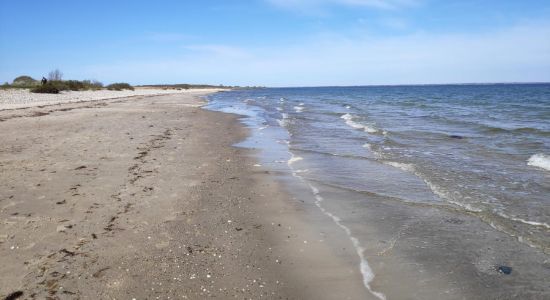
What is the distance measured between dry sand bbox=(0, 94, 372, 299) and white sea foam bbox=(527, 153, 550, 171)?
7.19 m

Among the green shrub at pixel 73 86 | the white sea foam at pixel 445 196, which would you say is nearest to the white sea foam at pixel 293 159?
the white sea foam at pixel 445 196

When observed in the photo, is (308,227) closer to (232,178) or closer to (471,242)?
(471,242)

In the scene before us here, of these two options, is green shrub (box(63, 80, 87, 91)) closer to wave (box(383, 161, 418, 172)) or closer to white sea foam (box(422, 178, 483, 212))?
wave (box(383, 161, 418, 172))

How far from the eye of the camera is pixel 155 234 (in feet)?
17.4

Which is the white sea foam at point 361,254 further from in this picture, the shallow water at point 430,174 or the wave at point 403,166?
the wave at point 403,166

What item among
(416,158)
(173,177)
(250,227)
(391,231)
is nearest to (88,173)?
(173,177)

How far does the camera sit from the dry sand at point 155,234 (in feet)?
13.2

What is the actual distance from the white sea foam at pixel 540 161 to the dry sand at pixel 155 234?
283 inches

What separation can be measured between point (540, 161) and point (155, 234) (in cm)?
1050

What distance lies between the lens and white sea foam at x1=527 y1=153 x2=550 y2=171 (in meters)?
10.2

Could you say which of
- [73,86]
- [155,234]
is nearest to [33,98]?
[73,86]

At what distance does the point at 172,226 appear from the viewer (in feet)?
18.5

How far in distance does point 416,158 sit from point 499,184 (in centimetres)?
330

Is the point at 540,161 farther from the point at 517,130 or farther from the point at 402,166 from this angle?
the point at 517,130
